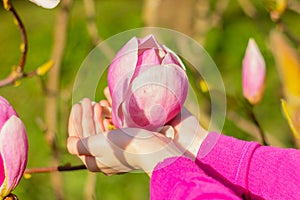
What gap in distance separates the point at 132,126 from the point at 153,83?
6cm

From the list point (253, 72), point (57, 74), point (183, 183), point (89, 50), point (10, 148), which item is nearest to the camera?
point (10, 148)

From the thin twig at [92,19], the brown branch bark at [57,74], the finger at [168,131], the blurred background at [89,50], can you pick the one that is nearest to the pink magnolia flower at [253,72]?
the blurred background at [89,50]

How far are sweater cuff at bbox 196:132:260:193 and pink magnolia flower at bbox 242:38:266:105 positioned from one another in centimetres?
16

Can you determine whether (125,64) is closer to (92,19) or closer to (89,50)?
(92,19)

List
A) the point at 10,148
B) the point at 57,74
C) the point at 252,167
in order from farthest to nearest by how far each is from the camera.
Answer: the point at 57,74
the point at 252,167
the point at 10,148

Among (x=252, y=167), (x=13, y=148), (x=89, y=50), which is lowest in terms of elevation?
(x=89, y=50)

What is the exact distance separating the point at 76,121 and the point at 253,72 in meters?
0.34

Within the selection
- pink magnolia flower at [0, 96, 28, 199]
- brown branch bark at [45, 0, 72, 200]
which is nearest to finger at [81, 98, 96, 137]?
pink magnolia flower at [0, 96, 28, 199]

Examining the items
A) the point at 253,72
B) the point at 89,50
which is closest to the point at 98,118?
the point at 253,72

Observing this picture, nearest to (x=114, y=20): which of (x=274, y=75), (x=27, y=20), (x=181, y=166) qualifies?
(x=27, y=20)

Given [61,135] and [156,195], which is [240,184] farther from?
[61,135]

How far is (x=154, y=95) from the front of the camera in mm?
700

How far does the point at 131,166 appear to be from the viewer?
74cm

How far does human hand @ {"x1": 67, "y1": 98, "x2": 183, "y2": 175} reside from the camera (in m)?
0.72
